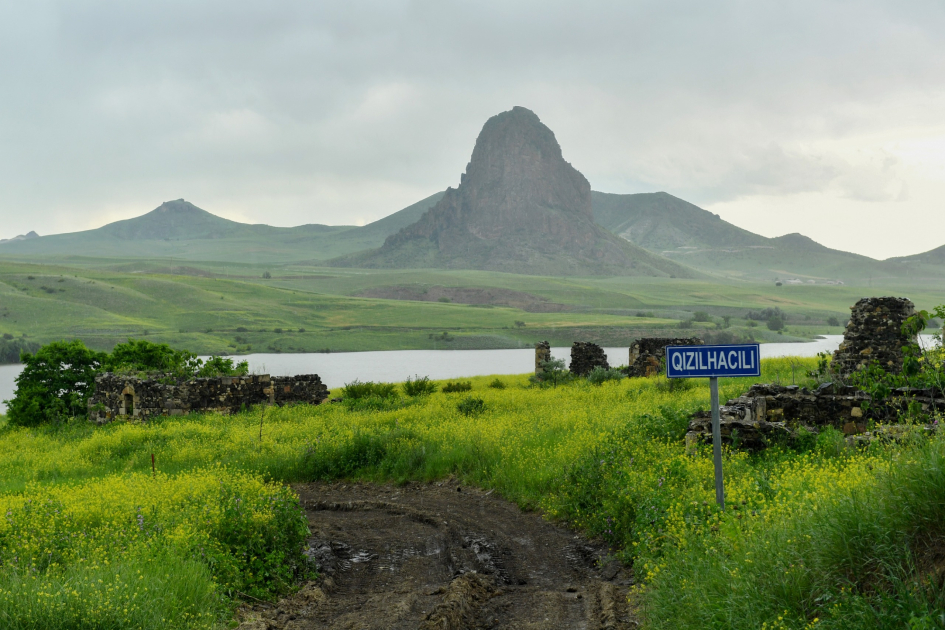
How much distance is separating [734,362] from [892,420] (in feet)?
23.3

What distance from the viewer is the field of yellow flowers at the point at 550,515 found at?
501 centimetres

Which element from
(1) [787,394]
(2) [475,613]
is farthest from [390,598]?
(1) [787,394]

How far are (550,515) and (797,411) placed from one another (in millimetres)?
5649

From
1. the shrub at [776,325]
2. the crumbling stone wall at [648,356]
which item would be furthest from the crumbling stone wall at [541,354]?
the shrub at [776,325]

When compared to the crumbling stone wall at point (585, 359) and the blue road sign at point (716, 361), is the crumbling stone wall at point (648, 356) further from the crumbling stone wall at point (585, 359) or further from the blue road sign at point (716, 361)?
the blue road sign at point (716, 361)

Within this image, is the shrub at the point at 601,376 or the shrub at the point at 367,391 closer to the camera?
the shrub at the point at 367,391

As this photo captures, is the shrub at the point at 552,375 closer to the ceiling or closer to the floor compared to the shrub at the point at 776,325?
closer to the ceiling

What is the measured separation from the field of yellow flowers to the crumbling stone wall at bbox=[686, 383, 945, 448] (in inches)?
22.1

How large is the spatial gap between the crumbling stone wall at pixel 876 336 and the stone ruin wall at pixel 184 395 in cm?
1739

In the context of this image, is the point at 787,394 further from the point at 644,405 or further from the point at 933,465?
the point at 933,465

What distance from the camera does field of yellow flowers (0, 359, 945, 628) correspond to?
5.01 metres

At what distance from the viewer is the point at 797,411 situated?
43.9 feet

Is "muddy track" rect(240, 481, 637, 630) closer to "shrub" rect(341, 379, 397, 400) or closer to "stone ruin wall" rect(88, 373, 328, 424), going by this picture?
"stone ruin wall" rect(88, 373, 328, 424)

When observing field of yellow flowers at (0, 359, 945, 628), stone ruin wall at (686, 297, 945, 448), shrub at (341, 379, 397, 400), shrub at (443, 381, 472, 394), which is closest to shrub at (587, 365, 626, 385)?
shrub at (443, 381, 472, 394)
